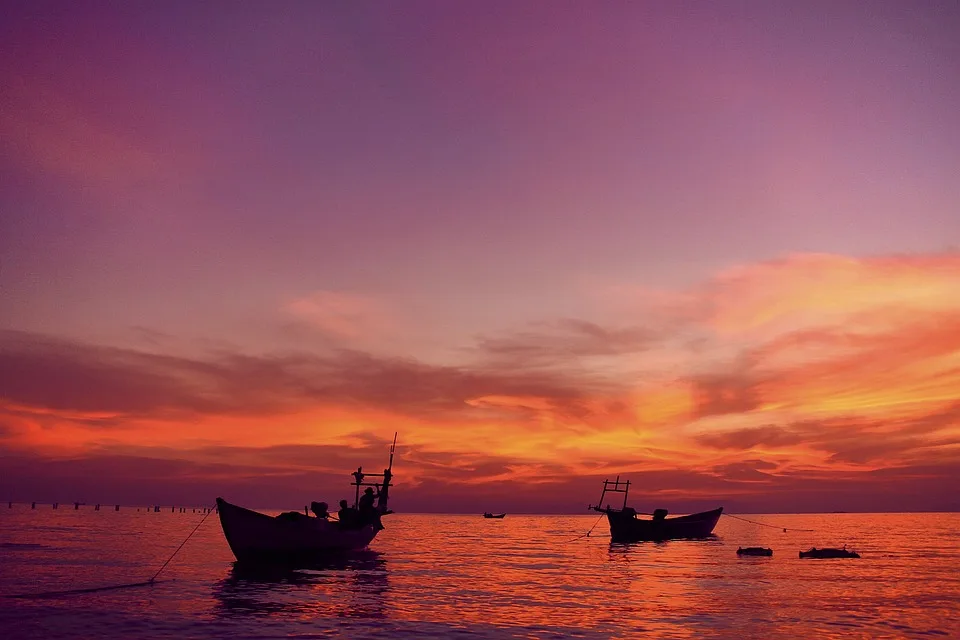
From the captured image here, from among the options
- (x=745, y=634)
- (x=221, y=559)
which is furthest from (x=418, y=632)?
(x=221, y=559)

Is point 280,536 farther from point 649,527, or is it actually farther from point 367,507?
point 649,527

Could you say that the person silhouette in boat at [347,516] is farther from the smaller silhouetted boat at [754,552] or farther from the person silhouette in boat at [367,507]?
the smaller silhouetted boat at [754,552]

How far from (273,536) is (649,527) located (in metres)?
62.9

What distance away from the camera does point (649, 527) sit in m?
97.6

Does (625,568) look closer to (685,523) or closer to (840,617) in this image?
(840,617)

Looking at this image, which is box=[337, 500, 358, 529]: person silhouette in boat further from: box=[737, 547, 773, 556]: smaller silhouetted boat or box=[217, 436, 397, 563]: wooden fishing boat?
box=[737, 547, 773, 556]: smaller silhouetted boat

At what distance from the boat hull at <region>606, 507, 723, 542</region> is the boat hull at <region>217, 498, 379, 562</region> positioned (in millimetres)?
49462

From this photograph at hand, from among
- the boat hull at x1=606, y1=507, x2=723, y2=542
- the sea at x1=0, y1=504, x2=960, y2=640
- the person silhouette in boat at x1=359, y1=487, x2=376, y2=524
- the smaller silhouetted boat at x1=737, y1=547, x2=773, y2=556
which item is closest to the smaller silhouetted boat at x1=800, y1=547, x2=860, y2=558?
the smaller silhouetted boat at x1=737, y1=547, x2=773, y2=556

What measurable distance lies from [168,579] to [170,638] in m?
21.6

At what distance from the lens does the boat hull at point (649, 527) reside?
9550cm

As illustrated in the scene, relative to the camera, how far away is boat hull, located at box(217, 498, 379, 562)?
47.5m

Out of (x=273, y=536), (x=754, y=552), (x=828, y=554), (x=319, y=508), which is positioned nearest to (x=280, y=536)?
(x=273, y=536)

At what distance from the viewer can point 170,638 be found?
25031 mm

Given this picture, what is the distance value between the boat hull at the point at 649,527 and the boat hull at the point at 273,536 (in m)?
49.5
